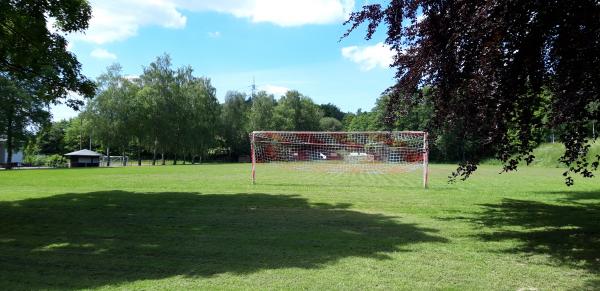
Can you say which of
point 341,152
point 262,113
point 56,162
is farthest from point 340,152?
point 262,113

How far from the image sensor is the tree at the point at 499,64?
264 inches

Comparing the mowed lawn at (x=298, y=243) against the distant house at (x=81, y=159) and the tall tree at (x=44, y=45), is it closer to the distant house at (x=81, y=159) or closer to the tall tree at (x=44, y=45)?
the tall tree at (x=44, y=45)

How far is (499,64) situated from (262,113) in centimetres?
7261

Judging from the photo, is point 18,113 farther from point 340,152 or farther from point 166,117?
point 340,152

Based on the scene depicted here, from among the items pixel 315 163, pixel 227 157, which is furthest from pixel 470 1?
pixel 227 157

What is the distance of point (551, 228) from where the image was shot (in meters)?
9.03

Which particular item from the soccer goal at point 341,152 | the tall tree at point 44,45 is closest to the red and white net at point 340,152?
the soccer goal at point 341,152

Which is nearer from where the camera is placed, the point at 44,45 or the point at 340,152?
the point at 44,45

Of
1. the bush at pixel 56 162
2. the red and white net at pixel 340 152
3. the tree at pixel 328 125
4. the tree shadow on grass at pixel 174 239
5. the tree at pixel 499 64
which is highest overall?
the tree at pixel 328 125

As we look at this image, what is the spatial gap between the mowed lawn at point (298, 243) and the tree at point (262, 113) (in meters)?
65.1

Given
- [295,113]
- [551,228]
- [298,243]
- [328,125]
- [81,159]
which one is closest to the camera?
[298,243]

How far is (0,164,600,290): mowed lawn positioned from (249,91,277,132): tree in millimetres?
65097

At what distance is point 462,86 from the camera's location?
8250 mm

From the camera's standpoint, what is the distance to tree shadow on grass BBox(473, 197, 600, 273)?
6.81 meters
